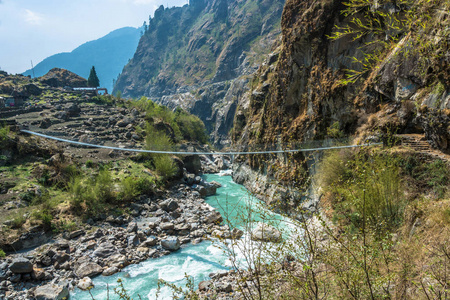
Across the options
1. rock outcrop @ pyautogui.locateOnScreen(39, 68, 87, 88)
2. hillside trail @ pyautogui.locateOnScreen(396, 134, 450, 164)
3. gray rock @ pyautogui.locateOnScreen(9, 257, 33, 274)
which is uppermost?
rock outcrop @ pyautogui.locateOnScreen(39, 68, 87, 88)

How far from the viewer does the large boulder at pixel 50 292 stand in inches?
291

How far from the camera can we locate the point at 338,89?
12.0 m

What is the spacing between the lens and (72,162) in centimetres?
1772

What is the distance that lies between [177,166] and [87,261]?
42.1 ft

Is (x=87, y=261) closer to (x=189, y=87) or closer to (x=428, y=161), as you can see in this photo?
(x=428, y=161)

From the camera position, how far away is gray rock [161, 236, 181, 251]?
10.8m

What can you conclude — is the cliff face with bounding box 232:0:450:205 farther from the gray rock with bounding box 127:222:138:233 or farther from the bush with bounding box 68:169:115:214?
the bush with bounding box 68:169:115:214

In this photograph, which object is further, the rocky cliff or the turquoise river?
the rocky cliff

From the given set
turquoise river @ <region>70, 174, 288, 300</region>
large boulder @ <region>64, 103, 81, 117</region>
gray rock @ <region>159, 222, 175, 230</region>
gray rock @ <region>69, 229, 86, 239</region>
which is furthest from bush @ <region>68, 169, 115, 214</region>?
large boulder @ <region>64, 103, 81, 117</region>

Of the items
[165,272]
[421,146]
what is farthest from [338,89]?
[165,272]

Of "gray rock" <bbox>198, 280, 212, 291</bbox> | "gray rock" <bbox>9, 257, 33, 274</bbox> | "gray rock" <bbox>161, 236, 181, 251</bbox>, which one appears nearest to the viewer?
"gray rock" <bbox>198, 280, 212, 291</bbox>

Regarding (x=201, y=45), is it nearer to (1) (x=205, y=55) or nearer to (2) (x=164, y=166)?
(1) (x=205, y=55)

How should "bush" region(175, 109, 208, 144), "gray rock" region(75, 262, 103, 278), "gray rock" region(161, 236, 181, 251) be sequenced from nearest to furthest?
1. "gray rock" region(75, 262, 103, 278)
2. "gray rock" region(161, 236, 181, 251)
3. "bush" region(175, 109, 208, 144)

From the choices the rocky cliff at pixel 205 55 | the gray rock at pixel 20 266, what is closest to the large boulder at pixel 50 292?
the gray rock at pixel 20 266
